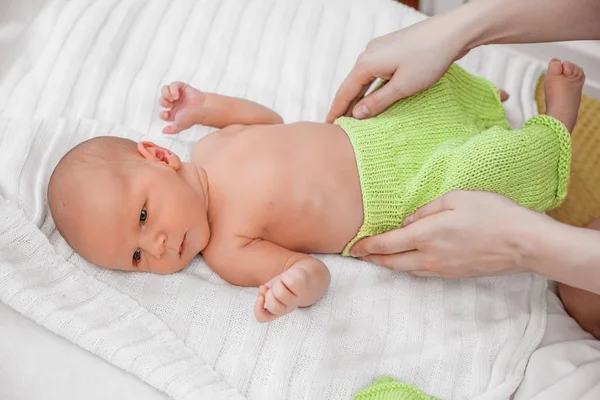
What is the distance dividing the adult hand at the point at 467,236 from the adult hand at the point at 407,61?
9.3 inches

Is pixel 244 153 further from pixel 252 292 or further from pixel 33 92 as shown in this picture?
pixel 33 92

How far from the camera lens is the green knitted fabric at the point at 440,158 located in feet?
3.91

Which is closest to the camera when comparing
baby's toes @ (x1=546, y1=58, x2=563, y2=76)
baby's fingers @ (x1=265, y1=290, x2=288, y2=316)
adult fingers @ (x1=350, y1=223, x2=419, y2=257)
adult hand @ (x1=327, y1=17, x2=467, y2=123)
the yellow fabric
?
baby's fingers @ (x1=265, y1=290, x2=288, y2=316)

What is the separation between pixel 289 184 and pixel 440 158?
10.2 inches

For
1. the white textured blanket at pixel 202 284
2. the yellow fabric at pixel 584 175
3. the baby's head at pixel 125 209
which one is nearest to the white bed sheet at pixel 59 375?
the white textured blanket at pixel 202 284

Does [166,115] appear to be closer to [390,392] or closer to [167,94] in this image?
[167,94]

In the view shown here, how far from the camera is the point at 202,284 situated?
1184mm

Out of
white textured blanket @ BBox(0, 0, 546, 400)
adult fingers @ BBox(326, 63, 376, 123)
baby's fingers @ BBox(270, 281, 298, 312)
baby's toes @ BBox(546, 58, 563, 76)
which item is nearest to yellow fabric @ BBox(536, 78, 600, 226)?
white textured blanket @ BBox(0, 0, 546, 400)

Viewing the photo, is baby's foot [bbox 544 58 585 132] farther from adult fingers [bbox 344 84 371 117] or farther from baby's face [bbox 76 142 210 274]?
baby's face [bbox 76 142 210 274]

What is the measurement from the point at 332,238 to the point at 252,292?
0.54 ft

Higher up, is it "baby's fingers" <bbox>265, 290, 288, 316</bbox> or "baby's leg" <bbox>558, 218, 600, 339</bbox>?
"baby's fingers" <bbox>265, 290, 288, 316</bbox>

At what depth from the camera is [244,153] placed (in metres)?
1.26

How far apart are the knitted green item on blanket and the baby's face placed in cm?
35

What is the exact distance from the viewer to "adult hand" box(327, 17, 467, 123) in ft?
4.09
